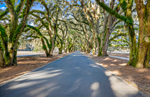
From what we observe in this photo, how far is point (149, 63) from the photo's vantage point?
334 inches

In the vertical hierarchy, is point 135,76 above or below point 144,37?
below

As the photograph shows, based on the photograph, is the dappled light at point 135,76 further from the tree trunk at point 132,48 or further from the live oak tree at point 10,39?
the live oak tree at point 10,39

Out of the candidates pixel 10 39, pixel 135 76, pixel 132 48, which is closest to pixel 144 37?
pixel 132 48

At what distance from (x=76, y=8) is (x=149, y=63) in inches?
643

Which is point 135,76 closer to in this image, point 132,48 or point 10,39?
point 132,48

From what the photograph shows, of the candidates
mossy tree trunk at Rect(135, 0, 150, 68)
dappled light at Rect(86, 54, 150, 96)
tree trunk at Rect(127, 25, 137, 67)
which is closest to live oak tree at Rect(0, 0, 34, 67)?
Result: dappled light at Rect(86, 54, 150, 96)

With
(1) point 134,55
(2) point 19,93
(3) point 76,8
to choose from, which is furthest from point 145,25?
(3) point 76,8

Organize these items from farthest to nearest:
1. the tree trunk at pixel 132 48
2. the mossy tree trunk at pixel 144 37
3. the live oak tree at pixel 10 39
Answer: the live oak tree at pixel 10 39 < the tree trunk at pixel 132 48 < the mossy tree trunk at pixel 144 37

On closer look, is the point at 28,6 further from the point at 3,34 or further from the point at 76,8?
the point at 76,8

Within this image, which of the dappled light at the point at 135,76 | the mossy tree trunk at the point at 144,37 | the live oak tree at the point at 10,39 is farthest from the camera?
the live oak tree at the point at 10,39

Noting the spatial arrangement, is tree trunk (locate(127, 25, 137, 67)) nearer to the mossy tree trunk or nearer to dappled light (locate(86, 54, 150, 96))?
the mossy tree trunk

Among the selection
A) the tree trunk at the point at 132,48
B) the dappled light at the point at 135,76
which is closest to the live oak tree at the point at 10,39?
the dappled light at the point at 135,76

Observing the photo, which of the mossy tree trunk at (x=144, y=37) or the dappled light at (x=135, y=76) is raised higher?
the mossy tree trunk at (x=144, y=37)

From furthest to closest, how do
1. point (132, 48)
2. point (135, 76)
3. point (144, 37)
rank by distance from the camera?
point (132, 48) < point (144, 37) < point (135, 76)
